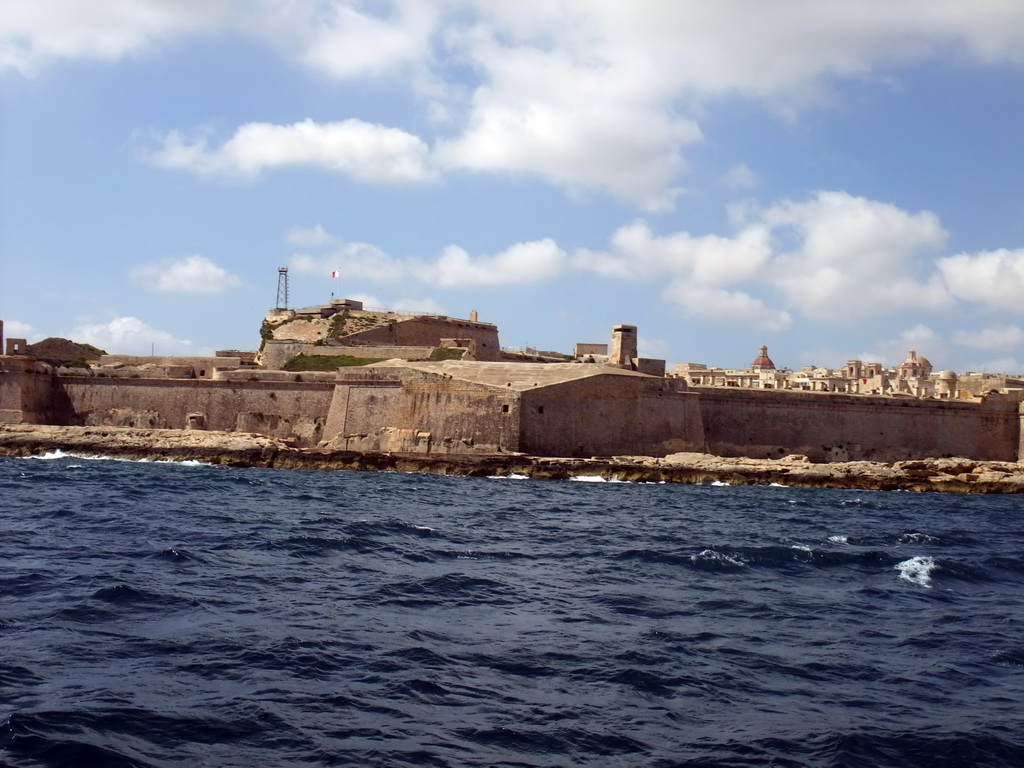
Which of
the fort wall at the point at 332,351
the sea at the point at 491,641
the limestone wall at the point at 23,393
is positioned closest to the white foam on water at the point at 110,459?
the limestone wall at the point at 23,393

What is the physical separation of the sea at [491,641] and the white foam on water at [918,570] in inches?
3.4

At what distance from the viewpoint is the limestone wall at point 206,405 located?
1521 inches

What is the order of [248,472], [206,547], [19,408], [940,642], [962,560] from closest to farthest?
[940,642] → [206,547] → [962,560] → [248,472] → [19,408]

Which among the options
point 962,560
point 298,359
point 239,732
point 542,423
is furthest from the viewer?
point 298,359

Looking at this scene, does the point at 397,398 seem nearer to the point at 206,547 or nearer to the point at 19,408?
the point at 19,408

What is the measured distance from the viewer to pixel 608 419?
1423 inches

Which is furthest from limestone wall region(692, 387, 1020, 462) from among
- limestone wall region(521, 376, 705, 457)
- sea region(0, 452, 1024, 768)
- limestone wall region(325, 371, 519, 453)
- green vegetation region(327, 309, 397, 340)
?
sea region(0, 452, 1024, 768)

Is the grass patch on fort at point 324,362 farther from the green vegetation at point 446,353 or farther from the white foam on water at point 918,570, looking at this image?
the white foam on water at point 918,570

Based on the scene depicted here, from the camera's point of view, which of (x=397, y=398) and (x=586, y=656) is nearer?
(x=586, y=656)

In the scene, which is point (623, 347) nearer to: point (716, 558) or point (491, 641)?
point (716, 558)

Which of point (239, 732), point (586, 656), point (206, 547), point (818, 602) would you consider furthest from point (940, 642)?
point (206, 547)

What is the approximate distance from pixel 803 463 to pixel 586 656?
2671cm

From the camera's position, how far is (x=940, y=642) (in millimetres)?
12766

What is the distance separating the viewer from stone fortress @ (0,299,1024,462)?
35469 millimetres
